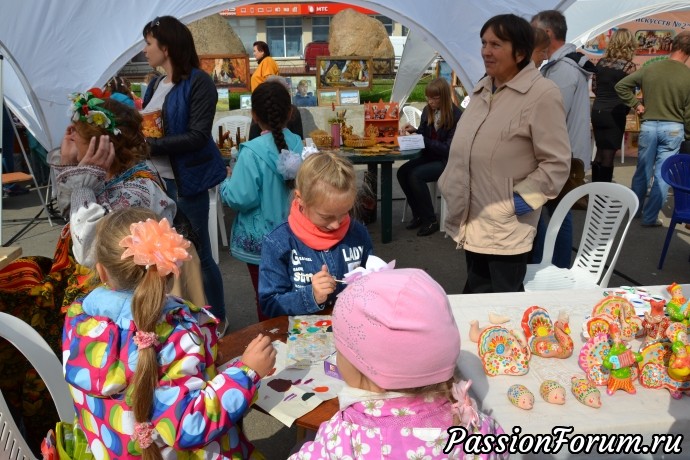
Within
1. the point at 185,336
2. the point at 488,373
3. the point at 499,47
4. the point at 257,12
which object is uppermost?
the point at 257,12

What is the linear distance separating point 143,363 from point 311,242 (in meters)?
0.95

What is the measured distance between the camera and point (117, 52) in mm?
5613

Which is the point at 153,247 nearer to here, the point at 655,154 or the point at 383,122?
the point at 383,122

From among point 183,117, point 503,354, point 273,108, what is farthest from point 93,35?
point 503,354

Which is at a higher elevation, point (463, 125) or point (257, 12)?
point (257, 12)

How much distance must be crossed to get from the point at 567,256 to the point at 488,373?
2.38 meters

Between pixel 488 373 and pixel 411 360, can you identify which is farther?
pixel 488 373

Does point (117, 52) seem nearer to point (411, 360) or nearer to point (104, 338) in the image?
point (104, 338)

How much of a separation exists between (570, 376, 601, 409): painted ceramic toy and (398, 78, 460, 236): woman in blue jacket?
13.9 feet

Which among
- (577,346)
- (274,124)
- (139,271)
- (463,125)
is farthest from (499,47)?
(139,271)

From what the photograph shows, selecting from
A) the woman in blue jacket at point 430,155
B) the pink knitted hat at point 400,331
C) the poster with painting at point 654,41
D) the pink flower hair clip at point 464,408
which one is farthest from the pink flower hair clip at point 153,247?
the poster with painting at point 654,41

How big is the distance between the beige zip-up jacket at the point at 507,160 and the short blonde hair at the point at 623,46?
4.50 m

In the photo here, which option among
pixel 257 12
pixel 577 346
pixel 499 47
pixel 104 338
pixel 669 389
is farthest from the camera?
pixel 257 12

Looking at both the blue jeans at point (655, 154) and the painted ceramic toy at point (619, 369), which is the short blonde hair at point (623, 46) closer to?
the blue jeans at point (655, 154)
